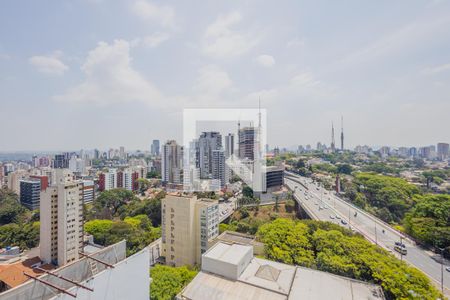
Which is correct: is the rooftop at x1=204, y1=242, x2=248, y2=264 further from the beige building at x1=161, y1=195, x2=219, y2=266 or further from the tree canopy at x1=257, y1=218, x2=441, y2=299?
the beige building at x1=161, y1=195, x2=219, y2=266

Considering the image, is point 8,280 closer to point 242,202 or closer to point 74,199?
point 74,199

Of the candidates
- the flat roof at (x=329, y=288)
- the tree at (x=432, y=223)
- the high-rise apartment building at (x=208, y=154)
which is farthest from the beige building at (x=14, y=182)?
the tree at (x=432, y=223)

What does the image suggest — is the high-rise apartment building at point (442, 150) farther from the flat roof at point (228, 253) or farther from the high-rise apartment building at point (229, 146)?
the flat roof at point (228, 253)

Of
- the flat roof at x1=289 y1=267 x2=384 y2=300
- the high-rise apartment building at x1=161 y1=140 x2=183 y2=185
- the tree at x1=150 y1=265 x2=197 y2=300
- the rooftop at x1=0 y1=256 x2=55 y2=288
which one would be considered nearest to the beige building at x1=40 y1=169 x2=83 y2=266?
→ the rooftop at x1=0 y1=256 x2=55 y2=288

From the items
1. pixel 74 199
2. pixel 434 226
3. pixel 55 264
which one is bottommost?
pixel 55 264

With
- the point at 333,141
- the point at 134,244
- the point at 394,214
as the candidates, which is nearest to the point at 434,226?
the point at 394,214

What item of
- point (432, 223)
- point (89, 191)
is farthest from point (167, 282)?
point (89, 191)

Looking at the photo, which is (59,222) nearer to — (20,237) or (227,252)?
(20,237)
